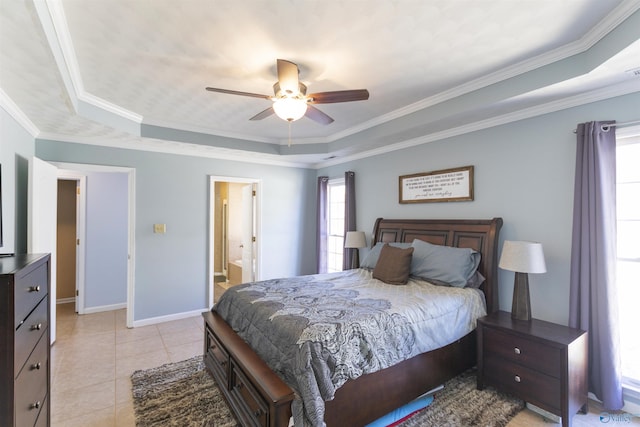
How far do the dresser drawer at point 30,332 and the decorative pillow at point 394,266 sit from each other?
8.99ft

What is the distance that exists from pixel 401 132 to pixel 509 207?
1434mm

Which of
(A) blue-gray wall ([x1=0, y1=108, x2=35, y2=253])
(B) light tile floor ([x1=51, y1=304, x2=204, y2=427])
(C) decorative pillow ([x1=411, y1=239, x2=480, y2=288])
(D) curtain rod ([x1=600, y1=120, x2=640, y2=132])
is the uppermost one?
(D) curtain rod ([x1=600, y1=120, x2=640, y2=132])

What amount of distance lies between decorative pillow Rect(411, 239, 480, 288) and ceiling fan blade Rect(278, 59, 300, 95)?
7.08ft

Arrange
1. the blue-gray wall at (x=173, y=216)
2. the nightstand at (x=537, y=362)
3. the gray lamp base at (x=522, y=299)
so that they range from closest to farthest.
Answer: the nightstand at (x=537, y=362) → the gray lamp base at (x=522, y=299) → the blue-gray wall at (x=173, y=216)

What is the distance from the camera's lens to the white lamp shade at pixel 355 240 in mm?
4520

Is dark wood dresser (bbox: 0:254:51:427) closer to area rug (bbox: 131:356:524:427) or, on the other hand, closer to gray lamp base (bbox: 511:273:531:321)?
area rug (bbox: 131:356:524:427)

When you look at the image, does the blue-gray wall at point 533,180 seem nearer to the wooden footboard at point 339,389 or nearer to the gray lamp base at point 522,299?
the gray lamp base at point 522,299

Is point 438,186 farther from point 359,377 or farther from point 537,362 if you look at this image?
point 359,377

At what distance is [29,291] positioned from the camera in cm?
146

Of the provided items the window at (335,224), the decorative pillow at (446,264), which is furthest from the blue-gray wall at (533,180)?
the window at (335,224)

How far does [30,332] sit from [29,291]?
0.66 ft

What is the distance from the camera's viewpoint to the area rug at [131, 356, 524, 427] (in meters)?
2.22

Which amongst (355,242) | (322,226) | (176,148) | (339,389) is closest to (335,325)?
(339,389)

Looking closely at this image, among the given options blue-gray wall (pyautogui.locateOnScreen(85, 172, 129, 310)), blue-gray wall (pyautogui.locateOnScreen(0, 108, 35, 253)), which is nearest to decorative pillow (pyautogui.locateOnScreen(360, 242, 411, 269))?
blue-gray wall (pyautogui.locateOnScreen(0, 108, 35, 253))
